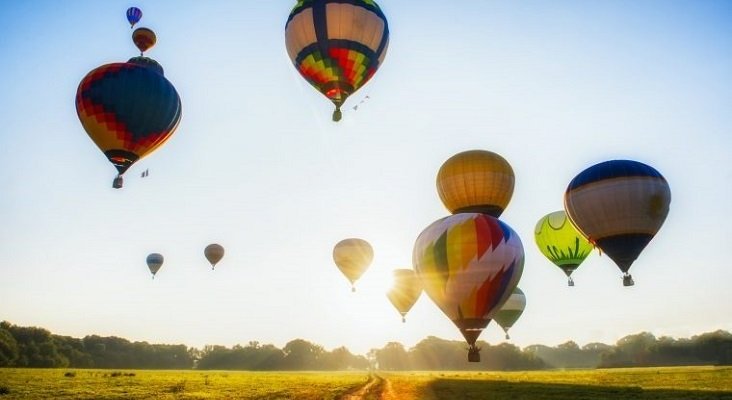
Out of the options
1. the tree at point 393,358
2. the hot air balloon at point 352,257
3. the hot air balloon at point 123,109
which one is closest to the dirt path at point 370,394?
the hot air balloon at point 352,257

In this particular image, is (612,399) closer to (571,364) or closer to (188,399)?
(188,399)

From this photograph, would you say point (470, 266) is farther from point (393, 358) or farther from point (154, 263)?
point (393, 358)

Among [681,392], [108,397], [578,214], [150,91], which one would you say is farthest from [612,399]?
[150,91]

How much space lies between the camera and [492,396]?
73.7 feet

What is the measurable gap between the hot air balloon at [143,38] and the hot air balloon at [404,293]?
26394mm

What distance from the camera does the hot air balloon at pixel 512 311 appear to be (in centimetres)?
3497

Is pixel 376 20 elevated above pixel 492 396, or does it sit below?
above

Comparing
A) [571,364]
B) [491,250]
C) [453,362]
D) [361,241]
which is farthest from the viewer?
[571,364]

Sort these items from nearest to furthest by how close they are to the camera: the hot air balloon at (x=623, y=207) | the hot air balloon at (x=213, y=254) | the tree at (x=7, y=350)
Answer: the hot air balloon at (x=623, y=207)
the hot air balloon at (x=213, y=254)
the tree at (x=7, y=350)

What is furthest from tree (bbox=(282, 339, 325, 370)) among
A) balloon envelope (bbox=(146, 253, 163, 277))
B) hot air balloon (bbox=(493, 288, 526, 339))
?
hot air balloon (bbox=(493, 288, 526, 339))

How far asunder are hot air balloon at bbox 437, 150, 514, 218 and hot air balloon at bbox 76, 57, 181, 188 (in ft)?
47.1

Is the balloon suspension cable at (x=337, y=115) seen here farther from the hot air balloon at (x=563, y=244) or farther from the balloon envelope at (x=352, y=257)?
the balloon envelope at (x=352, y=257)

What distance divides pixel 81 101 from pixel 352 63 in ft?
40.5

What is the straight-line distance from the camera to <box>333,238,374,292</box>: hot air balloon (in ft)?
129
